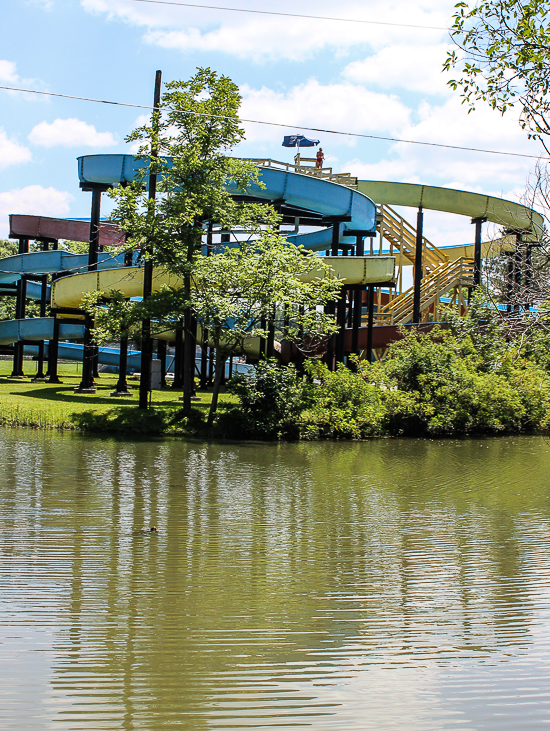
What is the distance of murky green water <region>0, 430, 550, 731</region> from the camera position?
13.4 ft

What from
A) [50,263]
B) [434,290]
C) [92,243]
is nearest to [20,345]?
[50,263]

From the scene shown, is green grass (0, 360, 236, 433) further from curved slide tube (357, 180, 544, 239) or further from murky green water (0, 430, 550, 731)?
curved slide tube (357, 180, 544, 239)

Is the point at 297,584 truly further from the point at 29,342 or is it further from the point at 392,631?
the point at 29,342

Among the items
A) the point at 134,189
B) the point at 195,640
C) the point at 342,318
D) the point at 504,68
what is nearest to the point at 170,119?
the point at 134,189

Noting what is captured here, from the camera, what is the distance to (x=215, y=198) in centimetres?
1917

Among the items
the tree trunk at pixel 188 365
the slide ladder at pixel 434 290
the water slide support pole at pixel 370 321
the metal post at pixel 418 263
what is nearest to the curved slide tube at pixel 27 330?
the tree trunk at pixel 188 365

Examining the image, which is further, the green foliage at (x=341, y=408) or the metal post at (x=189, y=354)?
the green foliage at (x=341, y=408)

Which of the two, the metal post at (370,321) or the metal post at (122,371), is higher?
the metal post at (370,321)

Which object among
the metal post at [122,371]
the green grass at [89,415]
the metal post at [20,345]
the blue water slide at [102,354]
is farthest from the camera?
the blue water slide at [102,354]

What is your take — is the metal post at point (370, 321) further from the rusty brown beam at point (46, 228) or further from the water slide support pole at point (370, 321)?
the rusty brown beam at point (46, 228)

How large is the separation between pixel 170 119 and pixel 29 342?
1618 cm

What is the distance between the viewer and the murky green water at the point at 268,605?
409 cm

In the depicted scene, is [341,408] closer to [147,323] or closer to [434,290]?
[147,323]

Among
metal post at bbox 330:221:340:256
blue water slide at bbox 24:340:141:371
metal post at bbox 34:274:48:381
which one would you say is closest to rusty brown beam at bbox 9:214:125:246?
metal post at bbox 34:274:48:381
